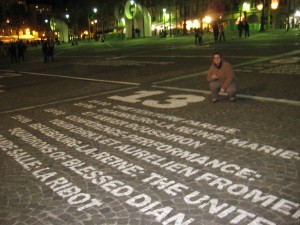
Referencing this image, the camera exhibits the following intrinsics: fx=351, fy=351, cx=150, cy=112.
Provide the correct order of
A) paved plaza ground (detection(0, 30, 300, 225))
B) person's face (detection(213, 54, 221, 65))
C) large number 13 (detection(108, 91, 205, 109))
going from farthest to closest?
large number 13 (detection(108, 91, 205, 109)), person's face (detection(213, 54, 221, 65)), paved plaza ground (detection(0, 30, 300, 225))

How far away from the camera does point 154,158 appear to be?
5.46 metres

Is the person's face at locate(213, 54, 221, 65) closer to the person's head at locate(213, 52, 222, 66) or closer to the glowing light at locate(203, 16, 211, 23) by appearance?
the person's head at locate(213, 52, 222, 66)

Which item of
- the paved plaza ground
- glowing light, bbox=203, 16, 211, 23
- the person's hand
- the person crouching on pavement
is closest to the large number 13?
the paved plaza ground

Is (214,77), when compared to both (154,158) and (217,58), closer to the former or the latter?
(217,58)

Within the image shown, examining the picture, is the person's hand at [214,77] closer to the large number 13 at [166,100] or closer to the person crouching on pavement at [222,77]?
the person crouching on pavement at [222,77]

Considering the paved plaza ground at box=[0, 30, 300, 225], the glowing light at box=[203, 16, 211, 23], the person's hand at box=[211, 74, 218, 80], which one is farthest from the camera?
the glowing light at box=[203, 16, 211, 23]

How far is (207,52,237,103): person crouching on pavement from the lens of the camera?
8508mm

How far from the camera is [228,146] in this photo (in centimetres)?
575

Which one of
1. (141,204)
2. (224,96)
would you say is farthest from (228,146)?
(224,96)

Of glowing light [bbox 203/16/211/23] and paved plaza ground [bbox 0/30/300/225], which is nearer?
paved plaza ground [bbox 0/30/300/225]

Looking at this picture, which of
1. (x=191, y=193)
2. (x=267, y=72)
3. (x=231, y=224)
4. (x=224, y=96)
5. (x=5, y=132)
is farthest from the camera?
(x=267, y=72)

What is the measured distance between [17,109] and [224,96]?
18.8 feet

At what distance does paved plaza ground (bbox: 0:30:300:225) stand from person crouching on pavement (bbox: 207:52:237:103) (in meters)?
0.37

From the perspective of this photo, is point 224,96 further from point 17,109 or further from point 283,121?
point 17,109
